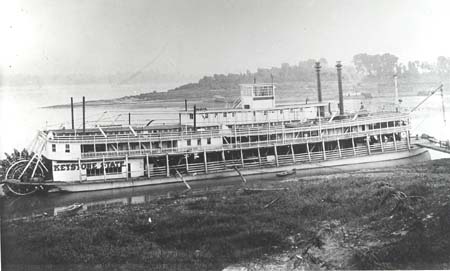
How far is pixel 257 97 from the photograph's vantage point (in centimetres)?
2134

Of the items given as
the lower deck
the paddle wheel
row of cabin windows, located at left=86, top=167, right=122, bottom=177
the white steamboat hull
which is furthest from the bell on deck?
the paddle wheel

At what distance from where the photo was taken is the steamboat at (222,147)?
16.7m

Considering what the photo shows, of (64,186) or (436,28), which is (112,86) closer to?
(64,186)

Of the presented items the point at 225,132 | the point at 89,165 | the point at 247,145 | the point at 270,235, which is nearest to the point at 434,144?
the point at 247,145

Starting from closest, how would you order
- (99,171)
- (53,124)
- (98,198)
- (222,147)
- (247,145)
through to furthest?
(98,198), (99,171), (222,147), (247,145), (53,124)

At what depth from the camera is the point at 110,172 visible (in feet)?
56.7

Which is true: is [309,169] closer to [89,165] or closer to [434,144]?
[434,144]

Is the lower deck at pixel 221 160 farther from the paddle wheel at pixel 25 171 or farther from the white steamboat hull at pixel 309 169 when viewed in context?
the paddle wheel at pixel 25 171

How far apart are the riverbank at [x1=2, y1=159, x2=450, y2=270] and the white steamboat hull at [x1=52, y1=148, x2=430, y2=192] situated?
5153mm

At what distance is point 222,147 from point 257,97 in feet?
14.6

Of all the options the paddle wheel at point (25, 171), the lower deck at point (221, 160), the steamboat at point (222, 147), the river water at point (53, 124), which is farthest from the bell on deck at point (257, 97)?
the paddle wheel at point (25, 171)

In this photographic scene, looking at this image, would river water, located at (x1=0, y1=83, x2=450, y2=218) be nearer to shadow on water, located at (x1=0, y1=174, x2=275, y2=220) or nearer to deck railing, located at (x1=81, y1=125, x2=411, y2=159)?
shadow on water, located at (x1=0, y1=174, x2=275, y2=220)

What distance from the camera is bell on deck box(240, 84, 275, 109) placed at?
21.0 metres

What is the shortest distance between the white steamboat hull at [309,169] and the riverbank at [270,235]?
16.9ft
